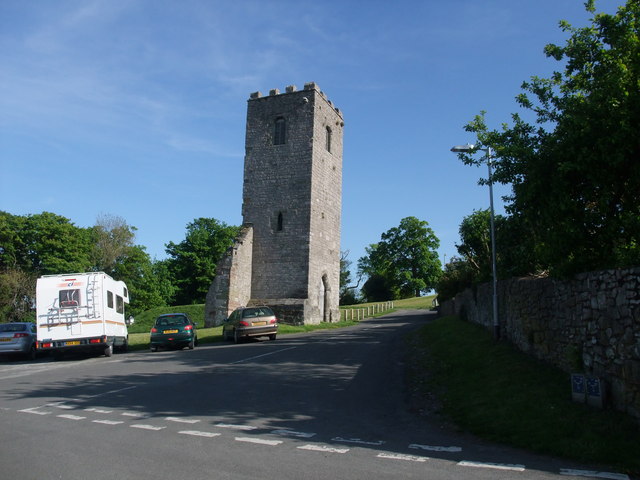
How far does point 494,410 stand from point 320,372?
553 centimetres

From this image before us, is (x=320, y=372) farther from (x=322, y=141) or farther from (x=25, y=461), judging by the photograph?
(x=322, y=141)

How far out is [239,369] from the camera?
13.3m

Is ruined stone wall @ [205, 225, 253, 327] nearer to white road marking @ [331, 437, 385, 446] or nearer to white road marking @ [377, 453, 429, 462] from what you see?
white road marking @ [331, 437, 385, 446]

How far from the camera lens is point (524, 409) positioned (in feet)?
24.3

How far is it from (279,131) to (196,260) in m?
32.3

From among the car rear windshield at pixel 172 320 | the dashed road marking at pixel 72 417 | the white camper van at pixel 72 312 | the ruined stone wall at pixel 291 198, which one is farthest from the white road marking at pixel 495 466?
the ruined stone wall at pixel 291 198

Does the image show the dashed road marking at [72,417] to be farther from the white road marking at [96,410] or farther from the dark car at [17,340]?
the dark car at [17,340]

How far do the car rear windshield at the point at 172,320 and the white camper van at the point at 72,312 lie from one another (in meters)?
2.74

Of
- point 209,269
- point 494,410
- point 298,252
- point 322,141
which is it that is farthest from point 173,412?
point 209,269

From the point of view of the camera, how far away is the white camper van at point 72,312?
18.0 metres

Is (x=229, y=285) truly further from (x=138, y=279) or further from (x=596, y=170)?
(x=138, y=279)

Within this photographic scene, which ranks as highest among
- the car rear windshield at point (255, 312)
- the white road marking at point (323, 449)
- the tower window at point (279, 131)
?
the tower window at point (279, 131)

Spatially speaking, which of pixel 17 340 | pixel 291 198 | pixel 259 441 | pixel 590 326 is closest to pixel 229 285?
pixel 291 198

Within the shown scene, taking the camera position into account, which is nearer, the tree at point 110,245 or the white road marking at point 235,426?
the white road marking at point 235,426
